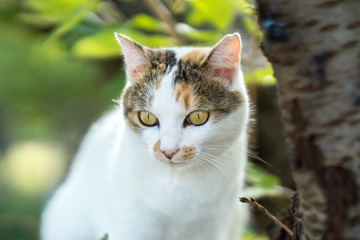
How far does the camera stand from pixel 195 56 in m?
1.18

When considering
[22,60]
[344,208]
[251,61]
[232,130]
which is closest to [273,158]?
[251,61]

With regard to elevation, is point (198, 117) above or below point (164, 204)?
above

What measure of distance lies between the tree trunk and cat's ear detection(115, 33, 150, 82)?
1.85ft

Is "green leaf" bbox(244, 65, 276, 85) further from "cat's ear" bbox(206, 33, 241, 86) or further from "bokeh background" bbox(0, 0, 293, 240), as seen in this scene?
"cat's ear" bbox(206, 33, 241, 86)

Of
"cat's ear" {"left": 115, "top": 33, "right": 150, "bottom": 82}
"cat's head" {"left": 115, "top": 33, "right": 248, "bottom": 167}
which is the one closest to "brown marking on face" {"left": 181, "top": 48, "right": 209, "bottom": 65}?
"cat's head" {"left": 115, "top": 33, "right": 248, "bottom": 167}

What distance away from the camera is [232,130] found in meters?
1.15

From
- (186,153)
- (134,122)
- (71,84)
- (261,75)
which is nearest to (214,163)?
(186,153)

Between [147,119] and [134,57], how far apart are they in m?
0.17

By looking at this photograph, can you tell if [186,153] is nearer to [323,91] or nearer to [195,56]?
[195,56]

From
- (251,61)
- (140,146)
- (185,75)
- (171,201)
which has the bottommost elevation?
(171,201)

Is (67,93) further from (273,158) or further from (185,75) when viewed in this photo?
(185,75)

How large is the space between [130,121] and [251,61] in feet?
2.06

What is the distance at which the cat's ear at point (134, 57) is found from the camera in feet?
3.77

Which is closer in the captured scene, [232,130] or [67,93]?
[232,130]
